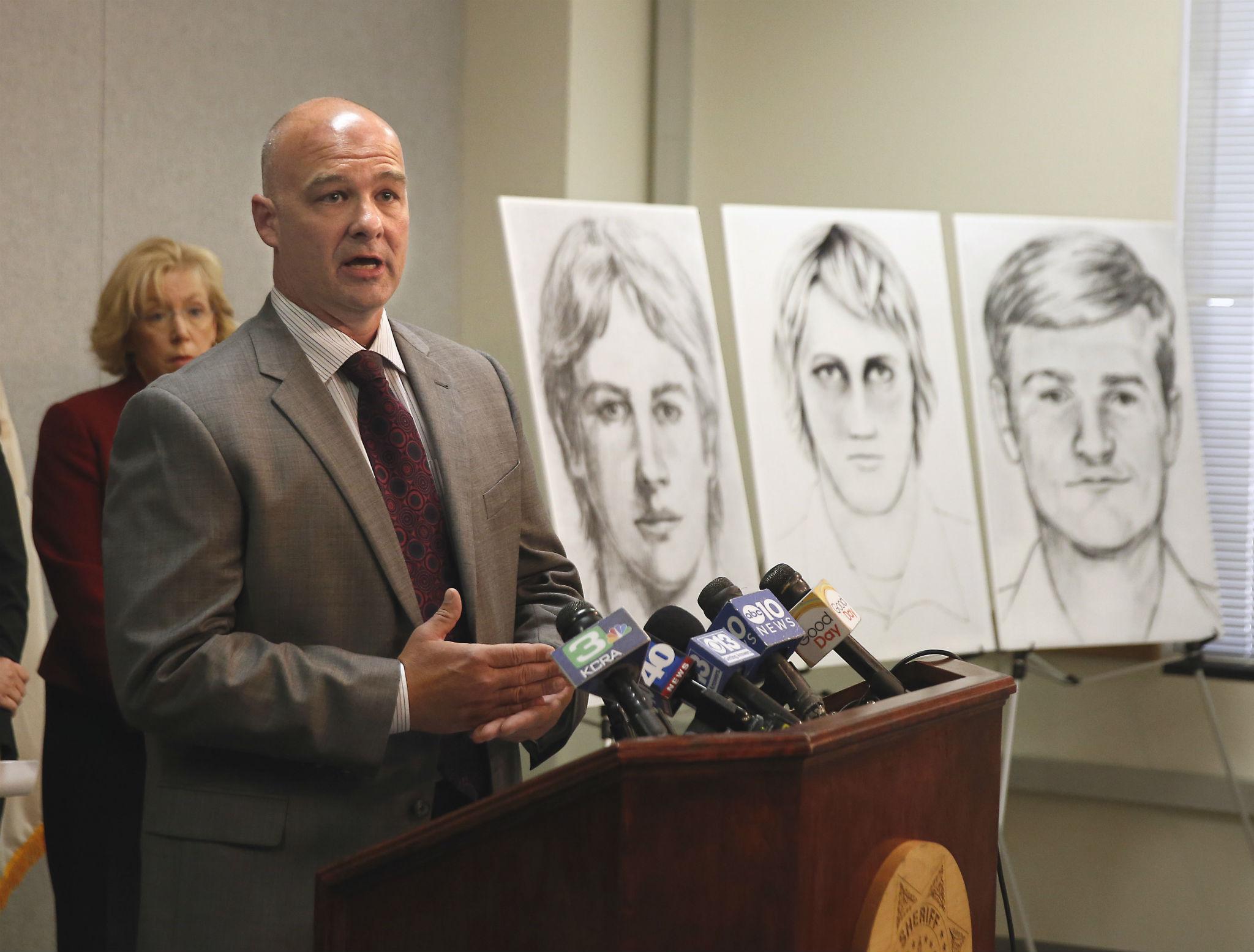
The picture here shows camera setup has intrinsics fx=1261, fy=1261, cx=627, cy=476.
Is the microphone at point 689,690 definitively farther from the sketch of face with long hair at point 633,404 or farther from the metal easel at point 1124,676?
the metal easel at point 1124,676

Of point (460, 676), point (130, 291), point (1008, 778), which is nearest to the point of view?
point (460, 676)

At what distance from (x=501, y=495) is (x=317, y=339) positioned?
32 centimetres

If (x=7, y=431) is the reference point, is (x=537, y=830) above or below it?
below

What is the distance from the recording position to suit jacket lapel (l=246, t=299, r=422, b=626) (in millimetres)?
1529

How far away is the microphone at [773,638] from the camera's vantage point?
4.19 ft

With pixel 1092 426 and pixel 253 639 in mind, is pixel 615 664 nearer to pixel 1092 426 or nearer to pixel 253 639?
pixel 253 639

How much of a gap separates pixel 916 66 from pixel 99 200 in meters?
2.49

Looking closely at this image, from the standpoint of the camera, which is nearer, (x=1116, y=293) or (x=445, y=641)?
(x=445, y=641)

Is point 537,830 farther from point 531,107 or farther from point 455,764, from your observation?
point 531,107

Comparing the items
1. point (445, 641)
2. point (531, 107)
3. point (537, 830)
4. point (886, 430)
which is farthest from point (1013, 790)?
point (537, 830)

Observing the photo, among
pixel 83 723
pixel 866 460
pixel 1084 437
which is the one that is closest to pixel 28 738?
pixel 83 723

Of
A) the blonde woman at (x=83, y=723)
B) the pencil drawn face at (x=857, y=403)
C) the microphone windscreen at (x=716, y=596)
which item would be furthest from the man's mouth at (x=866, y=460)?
the microphone windscreen at (x=716, y=596)

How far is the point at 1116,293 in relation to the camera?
3.42m

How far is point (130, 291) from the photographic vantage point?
278 centimetres
